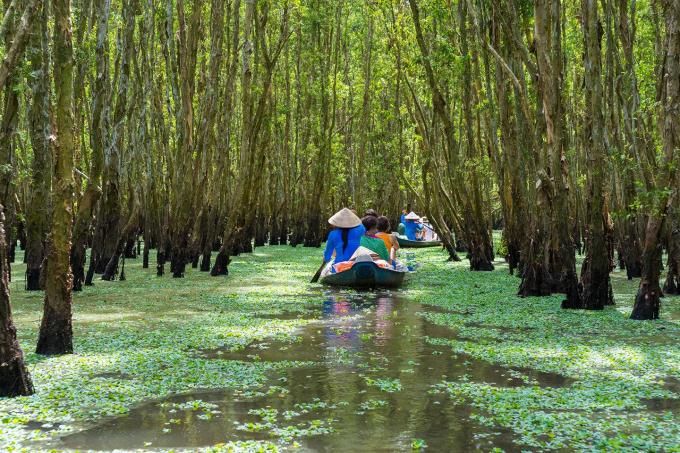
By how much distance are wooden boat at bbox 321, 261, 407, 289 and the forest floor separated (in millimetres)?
2459

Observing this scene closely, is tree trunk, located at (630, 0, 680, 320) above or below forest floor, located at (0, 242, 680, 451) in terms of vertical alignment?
above

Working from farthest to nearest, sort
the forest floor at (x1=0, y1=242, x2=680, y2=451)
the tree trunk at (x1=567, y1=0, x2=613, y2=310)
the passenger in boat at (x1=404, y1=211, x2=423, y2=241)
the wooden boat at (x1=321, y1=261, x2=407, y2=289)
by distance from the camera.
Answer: the passenger in boat at (x1=404, y1=211, x2=423, y2=241)
the wooden boat at (x1=321, y1=261, x2=407, y2=289)
the tree trunk at (x1=567, y1=0, x2=613, y2=310)
the forest floor at (x1=0, y1=242, x2=680, y2=451)

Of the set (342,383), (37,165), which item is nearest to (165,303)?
(37,165)

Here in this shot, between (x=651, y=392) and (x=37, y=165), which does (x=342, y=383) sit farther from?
(x=37, y=165)

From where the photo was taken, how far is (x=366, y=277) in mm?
16828

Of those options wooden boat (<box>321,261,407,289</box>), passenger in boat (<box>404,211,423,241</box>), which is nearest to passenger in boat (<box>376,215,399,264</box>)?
wooden boat (<box>321,261,407,289</box>)

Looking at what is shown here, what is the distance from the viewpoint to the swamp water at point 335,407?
576 cm

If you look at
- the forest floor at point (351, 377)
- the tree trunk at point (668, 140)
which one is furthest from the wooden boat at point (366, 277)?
the tree trunk at point (668, 140)

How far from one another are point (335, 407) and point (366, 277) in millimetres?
10144

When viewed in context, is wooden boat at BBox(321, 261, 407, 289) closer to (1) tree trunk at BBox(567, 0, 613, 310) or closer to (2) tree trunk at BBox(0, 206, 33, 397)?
(1) tree trunk at BBox(567, 0, 613, 310)

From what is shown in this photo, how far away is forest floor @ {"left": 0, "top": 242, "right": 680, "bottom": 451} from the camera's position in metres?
5.89

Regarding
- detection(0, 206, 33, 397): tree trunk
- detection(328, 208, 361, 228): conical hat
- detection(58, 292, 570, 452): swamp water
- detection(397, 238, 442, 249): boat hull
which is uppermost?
detection(328, 208, 361, 228): conical hat

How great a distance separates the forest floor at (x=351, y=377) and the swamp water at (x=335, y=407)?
22 millimetres

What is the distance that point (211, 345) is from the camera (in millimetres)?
9703
